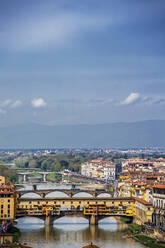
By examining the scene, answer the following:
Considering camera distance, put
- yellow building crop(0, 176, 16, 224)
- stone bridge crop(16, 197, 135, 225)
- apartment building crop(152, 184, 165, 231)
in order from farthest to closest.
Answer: stone bridge crop(16, 197, 135, 225) → yellow building crop(0, 176, 16, 224) → apartment building crop(152, 184, 165, 231)

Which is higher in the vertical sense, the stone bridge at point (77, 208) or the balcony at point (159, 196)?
the balcony at point (159, 196)

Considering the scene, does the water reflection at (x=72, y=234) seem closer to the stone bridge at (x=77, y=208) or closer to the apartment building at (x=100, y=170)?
the stone bridge at (x=77, y=208)

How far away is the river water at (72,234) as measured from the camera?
44.1 metres

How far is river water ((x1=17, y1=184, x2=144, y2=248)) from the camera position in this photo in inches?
1737

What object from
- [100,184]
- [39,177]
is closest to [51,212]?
[100,184]

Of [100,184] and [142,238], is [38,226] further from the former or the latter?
[100,184]

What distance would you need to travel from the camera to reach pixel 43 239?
45938 millimetres

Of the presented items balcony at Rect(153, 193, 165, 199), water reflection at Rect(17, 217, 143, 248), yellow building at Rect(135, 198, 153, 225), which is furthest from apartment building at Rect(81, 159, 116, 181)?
balcony at Rect(153, 193, 165, 199)

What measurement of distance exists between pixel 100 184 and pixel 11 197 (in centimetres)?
5062

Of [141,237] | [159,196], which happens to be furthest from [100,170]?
[141,237]

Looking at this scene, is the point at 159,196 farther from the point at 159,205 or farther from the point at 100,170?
the point at 100,170

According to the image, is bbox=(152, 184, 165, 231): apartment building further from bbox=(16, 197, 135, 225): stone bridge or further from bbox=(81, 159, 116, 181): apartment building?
bbox=(81, 159, 116, 181): apartment building

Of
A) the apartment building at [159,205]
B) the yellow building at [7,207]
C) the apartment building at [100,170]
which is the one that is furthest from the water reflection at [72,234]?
the apartment building at [100,170]

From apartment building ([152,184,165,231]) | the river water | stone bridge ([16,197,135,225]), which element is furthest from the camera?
stone bridge ([16,197,135,225])
